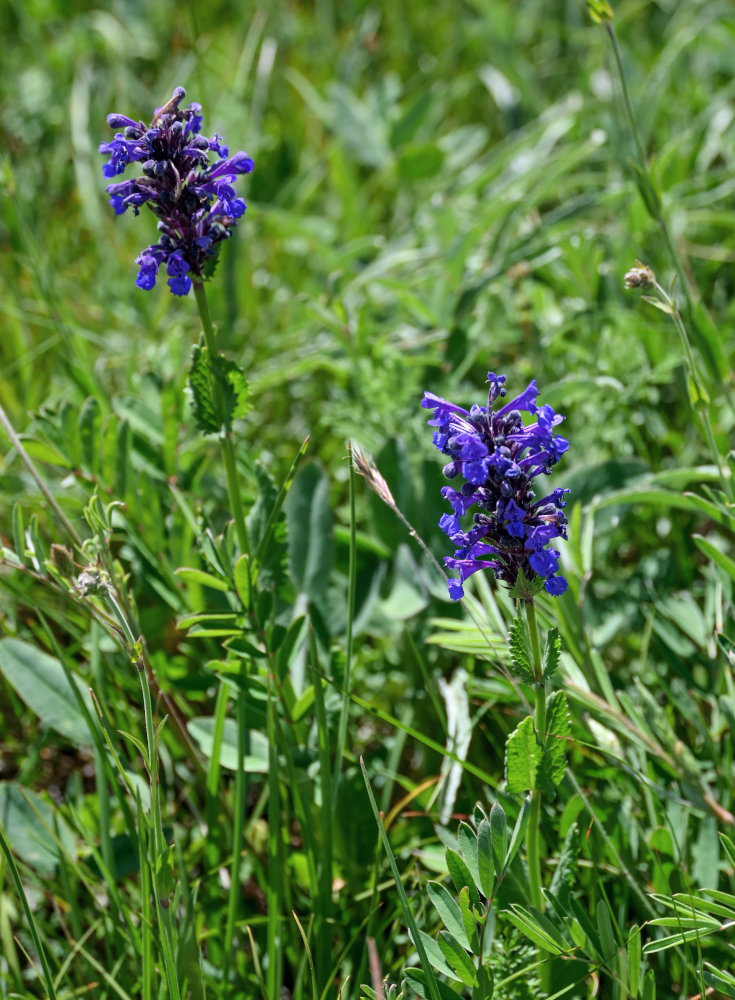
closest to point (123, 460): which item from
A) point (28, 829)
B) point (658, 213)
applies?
point (28, 829)

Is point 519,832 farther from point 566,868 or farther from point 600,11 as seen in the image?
point 600,11

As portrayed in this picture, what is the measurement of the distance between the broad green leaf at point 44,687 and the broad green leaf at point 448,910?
93 centimetres

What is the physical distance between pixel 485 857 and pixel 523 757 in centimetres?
16

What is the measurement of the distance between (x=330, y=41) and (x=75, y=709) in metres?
3.79

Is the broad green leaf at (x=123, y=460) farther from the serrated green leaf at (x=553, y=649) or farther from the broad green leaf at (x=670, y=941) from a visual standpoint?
the broad green leaf at (x=670, y=941)

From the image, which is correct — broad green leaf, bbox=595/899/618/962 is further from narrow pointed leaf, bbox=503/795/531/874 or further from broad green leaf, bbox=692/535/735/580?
broad green leaf, bbox=692/535/735/580

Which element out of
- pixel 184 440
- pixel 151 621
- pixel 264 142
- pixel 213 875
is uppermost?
pixel 264 142

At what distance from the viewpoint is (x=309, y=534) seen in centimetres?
236

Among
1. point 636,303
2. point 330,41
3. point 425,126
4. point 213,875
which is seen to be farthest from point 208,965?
point 330,41

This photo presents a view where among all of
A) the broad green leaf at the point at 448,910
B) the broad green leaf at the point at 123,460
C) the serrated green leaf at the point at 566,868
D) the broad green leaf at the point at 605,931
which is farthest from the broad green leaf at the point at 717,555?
the broad green leaf at the point at 123,460

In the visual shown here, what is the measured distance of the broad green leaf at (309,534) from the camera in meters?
2.33

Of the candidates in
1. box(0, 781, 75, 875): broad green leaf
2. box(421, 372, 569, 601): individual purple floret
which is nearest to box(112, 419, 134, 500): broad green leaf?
box(0, 781, 75, 875): broad green leaf

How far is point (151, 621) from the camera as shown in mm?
2432

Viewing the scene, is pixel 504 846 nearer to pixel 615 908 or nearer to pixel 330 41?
pixel 615 908
